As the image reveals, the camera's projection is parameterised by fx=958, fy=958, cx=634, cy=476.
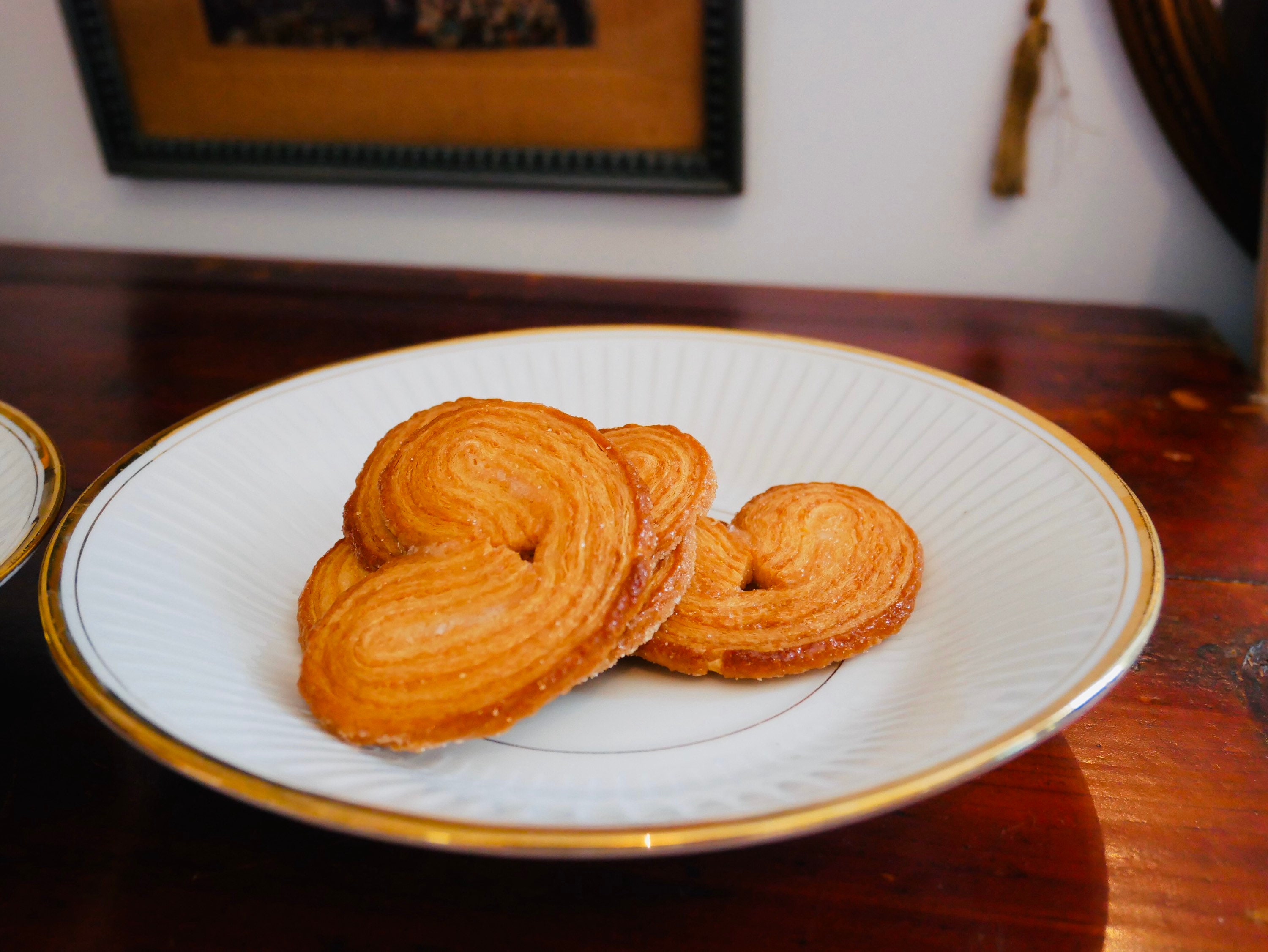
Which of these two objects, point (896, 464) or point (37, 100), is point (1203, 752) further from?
point (37, 100)

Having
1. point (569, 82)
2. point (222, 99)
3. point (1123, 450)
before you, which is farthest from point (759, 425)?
point (222, 99)

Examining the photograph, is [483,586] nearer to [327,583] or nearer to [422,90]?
[327,583]

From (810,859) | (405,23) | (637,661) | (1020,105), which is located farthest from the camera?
(405,23)

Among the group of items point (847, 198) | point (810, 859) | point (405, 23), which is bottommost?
point (810, 859)

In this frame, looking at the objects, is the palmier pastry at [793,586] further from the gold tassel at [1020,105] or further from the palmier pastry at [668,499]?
the gold tassel at [1020,105]

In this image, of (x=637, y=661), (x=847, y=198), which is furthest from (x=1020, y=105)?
(x=637, y=661)

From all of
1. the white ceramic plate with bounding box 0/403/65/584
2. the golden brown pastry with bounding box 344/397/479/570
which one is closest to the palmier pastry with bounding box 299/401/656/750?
the golden brown pastry with bounding box 344/397/479/570

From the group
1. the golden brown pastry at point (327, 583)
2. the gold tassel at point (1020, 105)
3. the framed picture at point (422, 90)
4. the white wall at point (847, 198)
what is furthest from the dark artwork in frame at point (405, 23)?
the golden brown pastry at point (327, 583)
